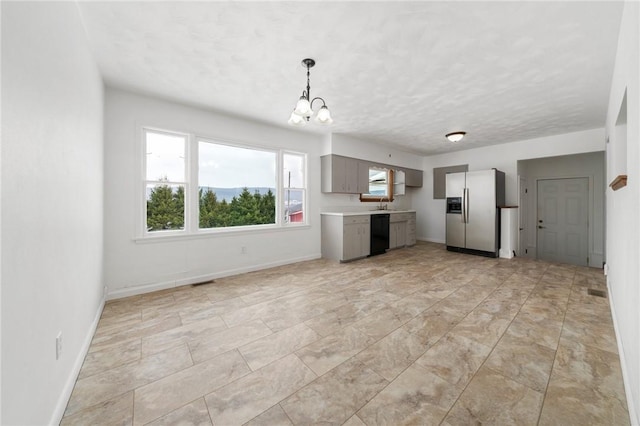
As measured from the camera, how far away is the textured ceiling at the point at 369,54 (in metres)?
1.98

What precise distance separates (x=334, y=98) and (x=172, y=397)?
3.61 m

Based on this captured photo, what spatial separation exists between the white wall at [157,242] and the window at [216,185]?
161 mm

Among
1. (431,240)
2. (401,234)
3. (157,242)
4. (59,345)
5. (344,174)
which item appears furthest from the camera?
(431,240)

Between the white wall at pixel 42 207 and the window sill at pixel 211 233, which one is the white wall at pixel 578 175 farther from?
the white wall at pixel 42 207

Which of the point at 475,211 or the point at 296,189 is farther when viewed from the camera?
the point at 475,211

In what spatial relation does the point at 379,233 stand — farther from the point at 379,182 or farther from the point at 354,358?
the point at 354,358

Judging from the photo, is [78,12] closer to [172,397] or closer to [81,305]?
[81,305]

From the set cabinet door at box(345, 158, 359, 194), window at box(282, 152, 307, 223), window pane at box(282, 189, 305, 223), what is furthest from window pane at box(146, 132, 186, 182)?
cabinet door at box(345, 158, 359, 194)

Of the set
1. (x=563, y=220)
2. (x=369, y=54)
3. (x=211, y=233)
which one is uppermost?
(x=369, y=54)

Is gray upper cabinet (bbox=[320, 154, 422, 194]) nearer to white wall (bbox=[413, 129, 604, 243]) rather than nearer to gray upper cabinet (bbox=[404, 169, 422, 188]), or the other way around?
gray upper cabinet (bbox=[404, 169, 422, 188])

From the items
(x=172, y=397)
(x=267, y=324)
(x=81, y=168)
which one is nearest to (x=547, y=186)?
(x=267, y=324)

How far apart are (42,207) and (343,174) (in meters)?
4.77

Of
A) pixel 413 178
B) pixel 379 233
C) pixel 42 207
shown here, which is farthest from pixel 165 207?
pixel 413 178

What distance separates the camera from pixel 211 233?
13.4ft
